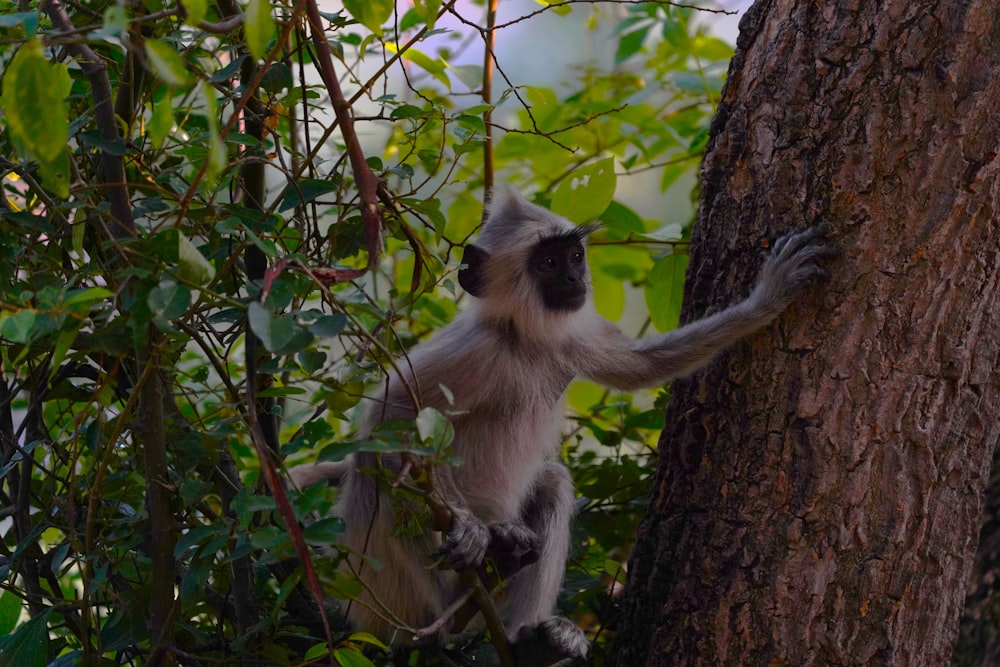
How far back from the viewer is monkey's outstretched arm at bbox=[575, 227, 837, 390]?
8.04ft

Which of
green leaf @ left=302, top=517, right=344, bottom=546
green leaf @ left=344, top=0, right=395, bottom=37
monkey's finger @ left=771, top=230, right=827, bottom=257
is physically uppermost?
green leaf @ left=344, top=0, right=395, bottom=37

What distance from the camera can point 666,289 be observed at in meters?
3.30

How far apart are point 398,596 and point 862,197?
181cm

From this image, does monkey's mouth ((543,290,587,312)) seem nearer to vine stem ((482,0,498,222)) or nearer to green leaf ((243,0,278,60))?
vine stem ((482,0,498,222))

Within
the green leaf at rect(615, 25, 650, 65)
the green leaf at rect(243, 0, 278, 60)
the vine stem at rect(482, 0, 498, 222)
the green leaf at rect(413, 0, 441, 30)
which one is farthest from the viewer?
the green leaf at rect(615, 25, 650, 65)

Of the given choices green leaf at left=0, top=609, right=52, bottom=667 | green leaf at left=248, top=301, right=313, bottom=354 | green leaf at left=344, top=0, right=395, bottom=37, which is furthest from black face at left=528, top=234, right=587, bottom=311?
green leaf at left=0, top=609, right=52, bottom=667

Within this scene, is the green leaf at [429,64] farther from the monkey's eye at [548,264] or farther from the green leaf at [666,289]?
the green leaf at [666,289]

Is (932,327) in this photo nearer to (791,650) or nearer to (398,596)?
(791,650)

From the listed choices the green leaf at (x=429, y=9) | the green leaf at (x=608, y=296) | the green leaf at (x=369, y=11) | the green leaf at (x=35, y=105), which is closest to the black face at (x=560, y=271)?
the green leaf at (x=608, y=296)

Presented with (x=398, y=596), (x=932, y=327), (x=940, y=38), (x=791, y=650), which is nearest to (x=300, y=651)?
(x=398, y=596)

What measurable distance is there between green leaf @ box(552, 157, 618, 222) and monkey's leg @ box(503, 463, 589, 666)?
94cm

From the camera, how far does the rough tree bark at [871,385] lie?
238 cm

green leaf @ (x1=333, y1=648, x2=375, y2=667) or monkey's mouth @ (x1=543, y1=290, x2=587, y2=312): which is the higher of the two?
monkey's mouth @ (x1=543, y1=290, x2=587, y2=312)

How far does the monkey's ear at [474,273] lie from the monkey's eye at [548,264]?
0.20 meters
